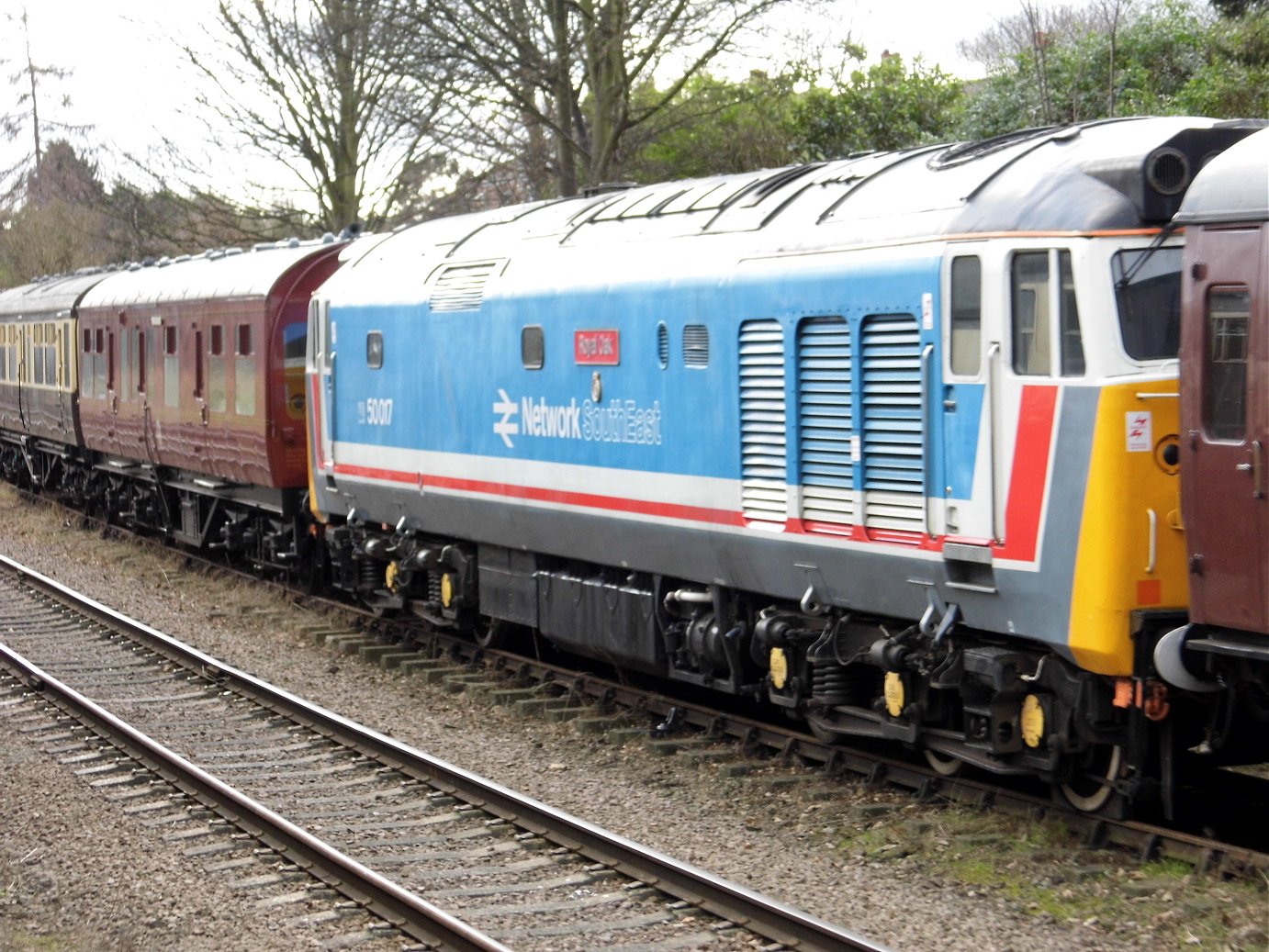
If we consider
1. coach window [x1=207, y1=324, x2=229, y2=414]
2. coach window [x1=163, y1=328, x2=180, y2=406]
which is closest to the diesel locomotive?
coach window [x1=207, y1=324, x2=229, y2=414]

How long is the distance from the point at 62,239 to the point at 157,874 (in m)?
40.7

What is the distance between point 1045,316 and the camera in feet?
24.6

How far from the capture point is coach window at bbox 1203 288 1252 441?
6793 millimetres

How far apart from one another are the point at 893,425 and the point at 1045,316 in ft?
3.70

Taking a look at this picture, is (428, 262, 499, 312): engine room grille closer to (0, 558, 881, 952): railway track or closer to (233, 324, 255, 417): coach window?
(0, 558, 881, 952): railway track

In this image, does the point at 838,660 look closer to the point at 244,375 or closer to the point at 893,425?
the point at 893,425

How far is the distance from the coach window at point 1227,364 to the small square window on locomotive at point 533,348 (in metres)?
5.45

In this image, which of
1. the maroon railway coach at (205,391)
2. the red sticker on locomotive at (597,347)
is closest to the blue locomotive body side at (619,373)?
the red sticker on locomotive at (597,347)

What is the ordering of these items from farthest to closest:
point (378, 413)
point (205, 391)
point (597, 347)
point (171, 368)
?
point (171, 368) → point (205, 391) → point (378, 413) → point (597, 347)

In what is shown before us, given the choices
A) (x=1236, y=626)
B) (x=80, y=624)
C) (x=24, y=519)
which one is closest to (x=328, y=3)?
(x=24, y=519)

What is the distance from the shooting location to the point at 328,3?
2448 centimetres

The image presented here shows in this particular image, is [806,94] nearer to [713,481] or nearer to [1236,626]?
[713,481]

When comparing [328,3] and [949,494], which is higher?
[328,3]

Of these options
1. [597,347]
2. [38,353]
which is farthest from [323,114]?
[597,347]
